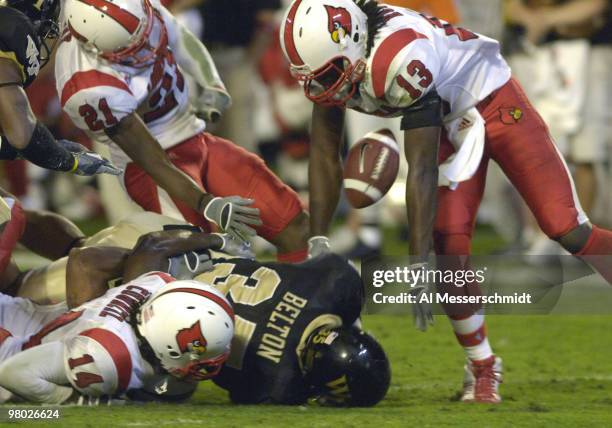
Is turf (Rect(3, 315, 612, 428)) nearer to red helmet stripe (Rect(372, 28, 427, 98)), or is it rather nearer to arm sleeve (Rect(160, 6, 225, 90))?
red helmet stripe (Rect(372, 28, 427, 98))

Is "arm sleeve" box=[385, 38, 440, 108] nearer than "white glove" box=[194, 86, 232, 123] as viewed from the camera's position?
Yes

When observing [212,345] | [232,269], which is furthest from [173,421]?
[232,269]

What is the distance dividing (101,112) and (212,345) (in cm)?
125

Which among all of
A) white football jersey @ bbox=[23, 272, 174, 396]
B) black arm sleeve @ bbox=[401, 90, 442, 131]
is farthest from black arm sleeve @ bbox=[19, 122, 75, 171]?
black arm sleeve @ bbox=[401, 90, 442, 131]

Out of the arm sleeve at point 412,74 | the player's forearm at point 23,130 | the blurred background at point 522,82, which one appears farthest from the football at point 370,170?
the blurred background at point 522,82

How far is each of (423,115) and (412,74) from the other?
18cm

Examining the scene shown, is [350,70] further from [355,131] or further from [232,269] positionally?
[355,131]

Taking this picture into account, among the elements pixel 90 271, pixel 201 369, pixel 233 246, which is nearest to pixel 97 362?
pixel 201 369

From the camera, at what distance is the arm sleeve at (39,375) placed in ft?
15.9

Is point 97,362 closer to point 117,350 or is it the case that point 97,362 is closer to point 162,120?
point 117,350

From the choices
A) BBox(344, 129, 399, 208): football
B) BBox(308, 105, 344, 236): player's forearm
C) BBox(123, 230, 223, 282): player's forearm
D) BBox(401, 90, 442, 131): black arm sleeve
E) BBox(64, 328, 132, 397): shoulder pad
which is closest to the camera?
BBox(64, 328, 132, 397): shoulder pad

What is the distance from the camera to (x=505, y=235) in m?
9.39

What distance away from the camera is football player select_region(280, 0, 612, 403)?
5.11m

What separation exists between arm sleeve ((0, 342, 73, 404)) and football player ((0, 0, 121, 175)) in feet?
2.43
